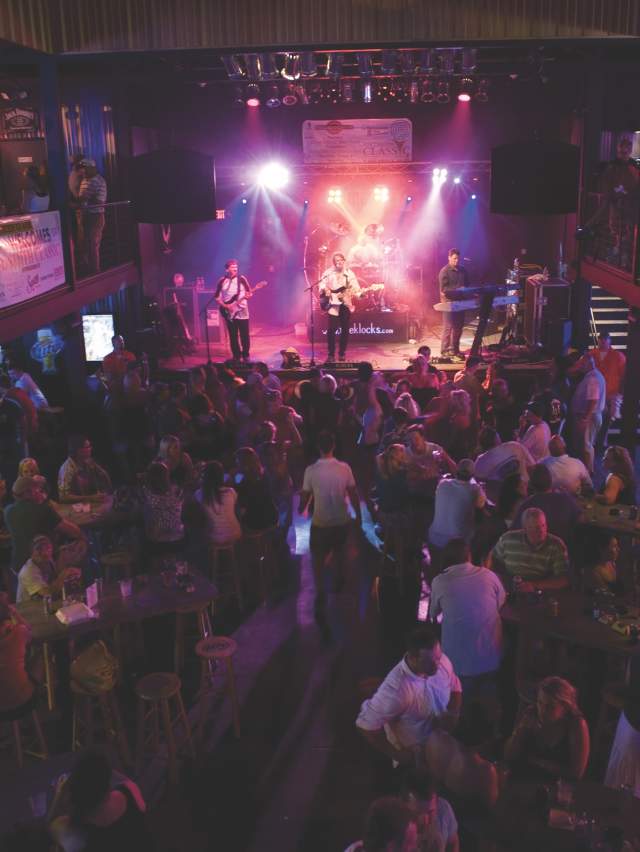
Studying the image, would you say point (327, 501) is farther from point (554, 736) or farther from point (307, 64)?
point (307, 64)

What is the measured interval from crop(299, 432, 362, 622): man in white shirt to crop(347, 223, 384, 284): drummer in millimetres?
10024

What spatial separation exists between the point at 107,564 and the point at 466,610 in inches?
113

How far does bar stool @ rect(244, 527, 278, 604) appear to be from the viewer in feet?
22.5

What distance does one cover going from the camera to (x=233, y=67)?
11391 mm

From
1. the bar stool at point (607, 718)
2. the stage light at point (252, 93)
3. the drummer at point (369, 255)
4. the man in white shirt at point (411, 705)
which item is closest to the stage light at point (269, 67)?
the stage light at point (252, 93)

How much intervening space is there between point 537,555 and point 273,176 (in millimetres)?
12183

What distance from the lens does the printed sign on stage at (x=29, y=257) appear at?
28.1ft

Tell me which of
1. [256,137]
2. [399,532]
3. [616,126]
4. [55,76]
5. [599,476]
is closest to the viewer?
[399,532]

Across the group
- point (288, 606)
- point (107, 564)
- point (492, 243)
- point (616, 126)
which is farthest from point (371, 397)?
point (492, 243)

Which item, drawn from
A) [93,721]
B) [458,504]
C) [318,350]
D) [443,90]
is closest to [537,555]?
[458,504]

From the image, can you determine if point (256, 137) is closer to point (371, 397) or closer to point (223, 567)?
point (371, 397)

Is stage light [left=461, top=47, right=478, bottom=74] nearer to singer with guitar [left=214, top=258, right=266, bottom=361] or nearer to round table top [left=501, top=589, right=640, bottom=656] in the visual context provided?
singer with guitar [left=214, top=258, right=266, bottom=361]

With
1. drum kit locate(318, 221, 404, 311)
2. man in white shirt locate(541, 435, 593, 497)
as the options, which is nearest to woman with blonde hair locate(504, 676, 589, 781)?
man in white shirt locate(541, 435, 593, 497)

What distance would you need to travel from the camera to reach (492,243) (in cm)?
1673
